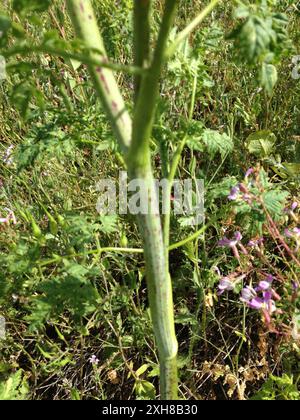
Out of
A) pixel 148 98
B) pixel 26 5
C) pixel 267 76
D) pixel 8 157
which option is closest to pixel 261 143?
pixel 8 157

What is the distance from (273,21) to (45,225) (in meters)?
1.40

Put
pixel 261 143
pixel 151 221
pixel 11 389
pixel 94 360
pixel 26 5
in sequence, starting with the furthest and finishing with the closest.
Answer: pixel 261 143, pixel 94 360, pixel 11 389, pixel 151 221, pixel 26 5

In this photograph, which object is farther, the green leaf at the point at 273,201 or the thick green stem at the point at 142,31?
the green leaf at the point at 273,201

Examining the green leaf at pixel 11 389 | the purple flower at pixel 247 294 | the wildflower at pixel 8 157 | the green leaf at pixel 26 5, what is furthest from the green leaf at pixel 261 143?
the green leaf at pixel 26 5

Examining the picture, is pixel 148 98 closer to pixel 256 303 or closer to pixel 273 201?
pixel 273 201

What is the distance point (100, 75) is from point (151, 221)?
32 cm

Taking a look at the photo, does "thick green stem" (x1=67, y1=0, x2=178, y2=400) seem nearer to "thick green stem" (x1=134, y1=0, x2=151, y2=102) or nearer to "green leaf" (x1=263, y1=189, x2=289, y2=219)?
"thick green stem" (x1=134, y1=0, x2=151, y2=102)

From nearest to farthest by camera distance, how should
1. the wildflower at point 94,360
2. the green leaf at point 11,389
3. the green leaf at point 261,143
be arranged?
the green leaf at point 11,389 → the wildflower at point 94,360 → the green leaf at point 261,143

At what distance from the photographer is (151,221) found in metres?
1.09

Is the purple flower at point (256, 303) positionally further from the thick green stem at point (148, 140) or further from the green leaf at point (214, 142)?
the green leaf at point (214, 142)

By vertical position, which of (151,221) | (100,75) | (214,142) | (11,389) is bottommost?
(11,389)

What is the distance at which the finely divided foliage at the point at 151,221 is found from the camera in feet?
3.19

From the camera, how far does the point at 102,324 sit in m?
1.96

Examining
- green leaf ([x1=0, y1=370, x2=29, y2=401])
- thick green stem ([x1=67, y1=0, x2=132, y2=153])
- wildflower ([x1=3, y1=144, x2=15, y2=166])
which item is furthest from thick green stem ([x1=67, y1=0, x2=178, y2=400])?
wildflower ([x1=3, y1=144, x2=15, y2=166])
